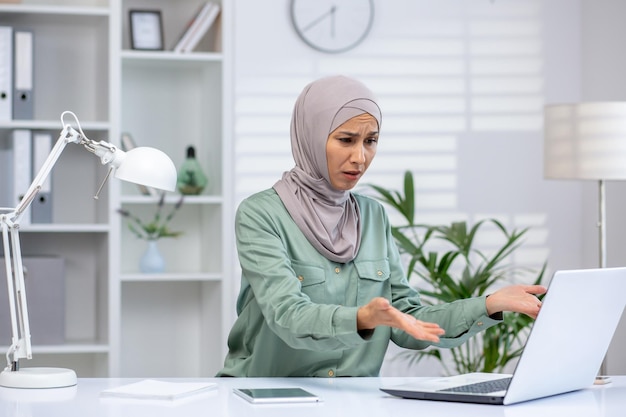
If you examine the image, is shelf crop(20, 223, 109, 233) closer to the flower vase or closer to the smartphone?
the flower vase

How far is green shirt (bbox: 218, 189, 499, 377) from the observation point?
191 centimetres

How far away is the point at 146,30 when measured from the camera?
3.59 m

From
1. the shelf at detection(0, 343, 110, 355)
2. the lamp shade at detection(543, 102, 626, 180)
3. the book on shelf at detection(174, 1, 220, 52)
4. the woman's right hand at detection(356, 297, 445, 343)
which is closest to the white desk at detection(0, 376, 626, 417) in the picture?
the woman's right hand at detection(356, 297, 445, 343)

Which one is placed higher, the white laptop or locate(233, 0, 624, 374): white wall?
locate(233, 0, 624, 374): white wall

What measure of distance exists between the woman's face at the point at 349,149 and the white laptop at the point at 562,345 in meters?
0.49

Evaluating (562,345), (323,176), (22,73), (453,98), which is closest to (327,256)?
(323,176)

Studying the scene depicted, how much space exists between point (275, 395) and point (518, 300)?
53 centimetres

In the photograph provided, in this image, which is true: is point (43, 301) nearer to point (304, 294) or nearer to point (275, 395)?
point (304, 294)

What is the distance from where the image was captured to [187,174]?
3.60 m

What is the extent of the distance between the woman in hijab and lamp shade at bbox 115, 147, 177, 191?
270mm

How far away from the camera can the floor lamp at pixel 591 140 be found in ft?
10.2

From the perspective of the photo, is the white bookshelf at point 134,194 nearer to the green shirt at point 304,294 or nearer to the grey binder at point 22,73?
the grey binder at point 22,73

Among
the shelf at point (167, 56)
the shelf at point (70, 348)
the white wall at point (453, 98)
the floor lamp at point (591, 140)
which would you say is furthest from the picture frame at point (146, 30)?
the floor lamp at point (591, 140)

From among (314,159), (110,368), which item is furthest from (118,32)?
(314,159)
